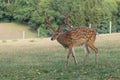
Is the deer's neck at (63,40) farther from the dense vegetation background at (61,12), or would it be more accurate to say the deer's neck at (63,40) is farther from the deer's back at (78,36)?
the dense vegetation background at (61,12)

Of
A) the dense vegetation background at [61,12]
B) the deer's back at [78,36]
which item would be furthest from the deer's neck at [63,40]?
the dense vegetation background at [61,12]

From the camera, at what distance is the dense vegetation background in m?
54.4

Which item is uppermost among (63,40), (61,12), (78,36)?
(78,36)

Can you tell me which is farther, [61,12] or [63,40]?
[61,12]

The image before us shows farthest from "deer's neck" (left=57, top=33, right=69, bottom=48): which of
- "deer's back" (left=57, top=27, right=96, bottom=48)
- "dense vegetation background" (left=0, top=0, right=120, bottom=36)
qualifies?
"dense vegetation background" (left=0, top=0, right=120, bottom=36)

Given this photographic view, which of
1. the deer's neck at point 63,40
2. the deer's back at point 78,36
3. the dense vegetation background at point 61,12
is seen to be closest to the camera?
the deer's back at point 78,36

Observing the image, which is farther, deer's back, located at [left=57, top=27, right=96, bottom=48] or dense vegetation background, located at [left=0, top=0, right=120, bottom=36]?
dense vegetation background, located at [left=0, top=0, right=120, bottom=36]

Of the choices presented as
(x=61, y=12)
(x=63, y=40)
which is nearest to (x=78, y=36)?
(x=63, y=40)

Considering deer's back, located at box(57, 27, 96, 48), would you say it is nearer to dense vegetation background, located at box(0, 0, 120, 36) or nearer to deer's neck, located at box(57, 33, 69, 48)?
deer's neck, located at box(57, 33, 69, 48)

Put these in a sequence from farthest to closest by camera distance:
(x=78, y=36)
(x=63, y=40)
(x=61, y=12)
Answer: (x=61, y=12) < (x=63, y=40) < (x=78, y=36)

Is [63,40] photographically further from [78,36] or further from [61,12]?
[61,12]

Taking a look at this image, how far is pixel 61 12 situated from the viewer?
59.2 metres

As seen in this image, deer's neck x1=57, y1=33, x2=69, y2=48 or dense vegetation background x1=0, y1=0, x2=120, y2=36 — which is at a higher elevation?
deer's neck x1=57, y1=33, x2=69, y2=48

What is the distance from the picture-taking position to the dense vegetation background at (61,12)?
54.4 m
